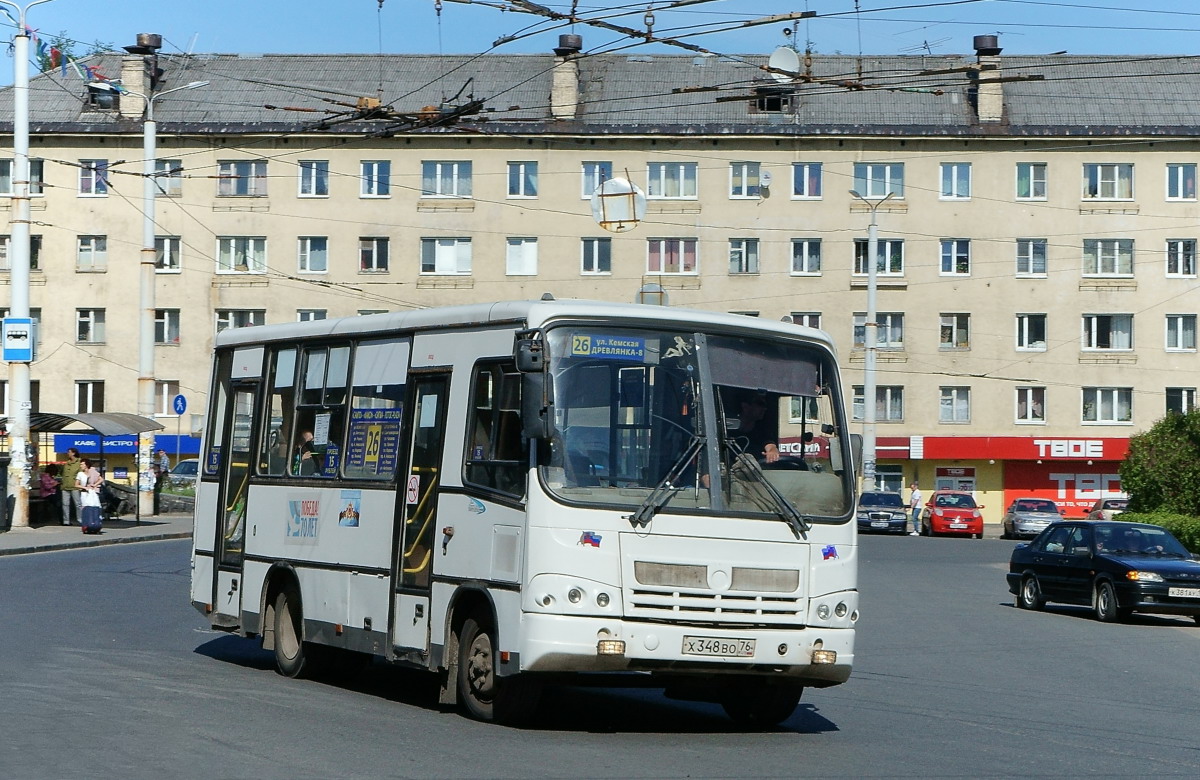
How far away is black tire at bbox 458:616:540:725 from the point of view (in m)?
10.8

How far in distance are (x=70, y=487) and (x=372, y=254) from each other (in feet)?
109

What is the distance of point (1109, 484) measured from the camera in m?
69.8

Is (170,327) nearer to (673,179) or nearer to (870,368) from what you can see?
(673,179)

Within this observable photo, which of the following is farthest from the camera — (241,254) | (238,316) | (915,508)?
(238,316)

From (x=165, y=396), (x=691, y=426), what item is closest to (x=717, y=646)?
(x=691, y=426)

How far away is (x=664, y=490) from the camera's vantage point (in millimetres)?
10695

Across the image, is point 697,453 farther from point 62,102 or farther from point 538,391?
point 62,102

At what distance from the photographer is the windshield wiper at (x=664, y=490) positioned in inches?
416

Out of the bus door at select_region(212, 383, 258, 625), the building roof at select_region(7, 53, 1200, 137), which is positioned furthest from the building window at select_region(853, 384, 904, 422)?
the bus door at select_region(212, 383, 258, 625)

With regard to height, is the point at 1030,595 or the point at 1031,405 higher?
the point at 1031,405

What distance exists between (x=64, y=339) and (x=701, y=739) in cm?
6342

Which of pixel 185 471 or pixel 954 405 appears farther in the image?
pixel 954 405

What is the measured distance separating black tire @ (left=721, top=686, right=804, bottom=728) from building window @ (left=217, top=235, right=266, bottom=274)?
196 ft

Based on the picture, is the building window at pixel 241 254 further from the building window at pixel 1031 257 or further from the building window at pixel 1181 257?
the building window at pixel 1181 257
